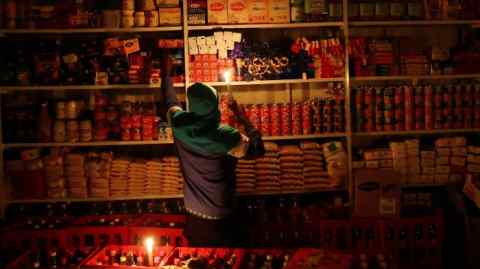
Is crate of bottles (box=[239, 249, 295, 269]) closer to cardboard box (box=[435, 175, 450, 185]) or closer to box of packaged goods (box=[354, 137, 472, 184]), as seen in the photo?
box of packaged goods (box=[354, 137, 472, 184])

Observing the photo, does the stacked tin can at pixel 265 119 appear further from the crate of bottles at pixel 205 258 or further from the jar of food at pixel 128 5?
the crate of bottles at pixel 205 258

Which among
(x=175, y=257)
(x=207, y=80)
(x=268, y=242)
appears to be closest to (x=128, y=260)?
(x=175, y=257)

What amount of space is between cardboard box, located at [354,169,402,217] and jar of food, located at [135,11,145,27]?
218 cm

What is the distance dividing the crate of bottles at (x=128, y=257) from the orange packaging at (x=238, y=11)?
7.04 ft

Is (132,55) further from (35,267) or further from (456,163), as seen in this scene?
(456,163)

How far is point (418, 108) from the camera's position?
473cm

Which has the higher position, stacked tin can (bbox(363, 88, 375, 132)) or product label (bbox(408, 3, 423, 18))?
Answer: product label (bbox(408, 3, 423, 18))

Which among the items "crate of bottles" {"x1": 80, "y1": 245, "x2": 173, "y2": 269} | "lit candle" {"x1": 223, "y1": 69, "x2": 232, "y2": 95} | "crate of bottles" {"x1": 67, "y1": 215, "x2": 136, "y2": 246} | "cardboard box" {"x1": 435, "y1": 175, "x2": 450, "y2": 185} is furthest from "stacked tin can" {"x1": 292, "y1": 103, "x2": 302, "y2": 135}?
"crate of bottles" {"x1": 80, "y1": 245, "x2": 173, "y2": 269}

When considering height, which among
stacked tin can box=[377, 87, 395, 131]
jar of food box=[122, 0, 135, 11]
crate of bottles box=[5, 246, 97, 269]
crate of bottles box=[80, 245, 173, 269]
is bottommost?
crate of bottles box=[5, 246, 97, 269]

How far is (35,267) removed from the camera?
3271mm

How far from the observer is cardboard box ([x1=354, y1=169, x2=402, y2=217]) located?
4281mm

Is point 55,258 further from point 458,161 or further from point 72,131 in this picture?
Result: point 458,161

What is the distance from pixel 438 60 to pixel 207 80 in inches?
80.6

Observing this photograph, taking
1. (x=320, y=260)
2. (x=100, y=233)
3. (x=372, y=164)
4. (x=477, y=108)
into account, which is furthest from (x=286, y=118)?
(x=320, y=260)
